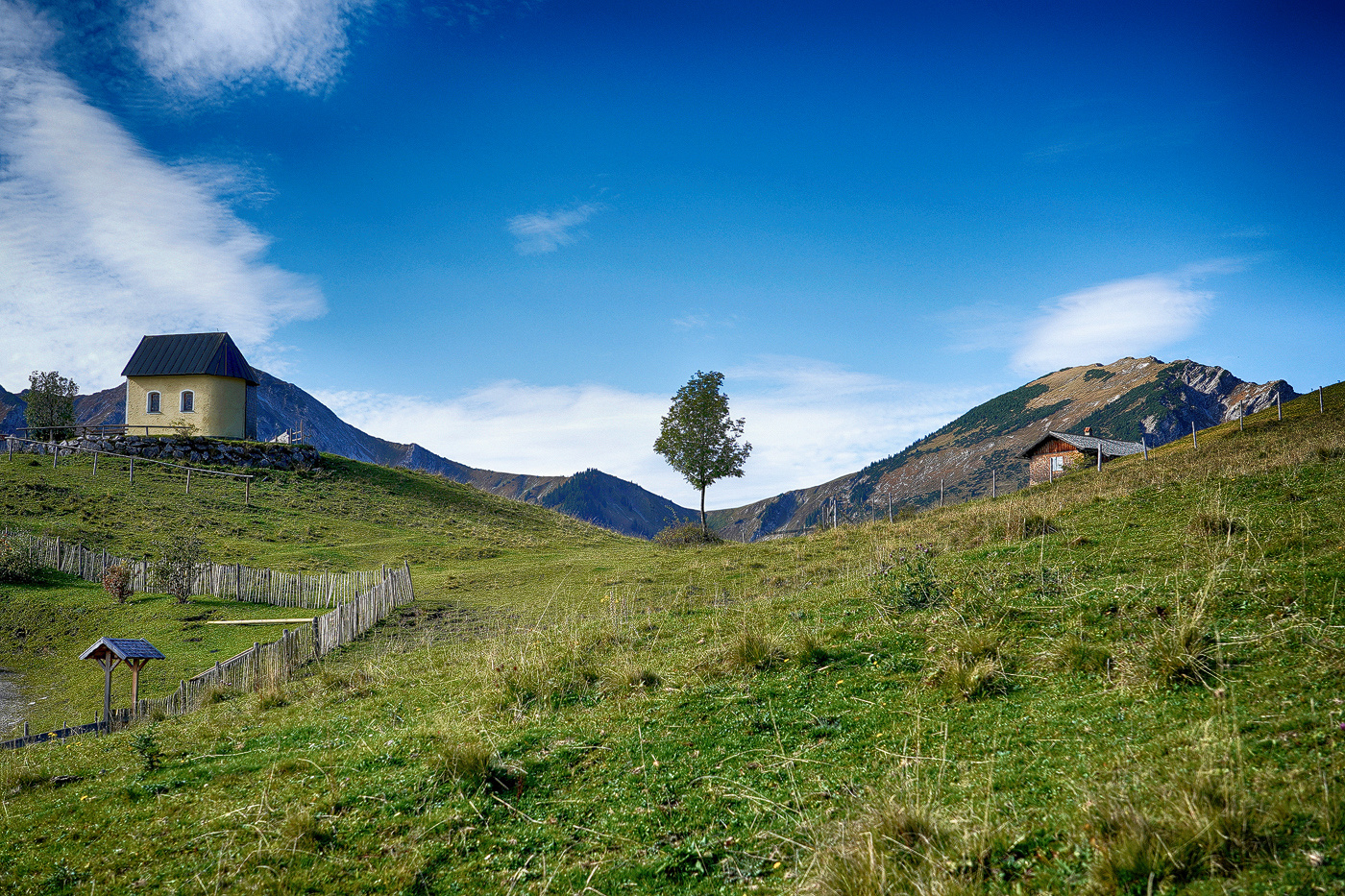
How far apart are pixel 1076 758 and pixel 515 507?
5500 cm

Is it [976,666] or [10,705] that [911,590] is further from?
[10,705]

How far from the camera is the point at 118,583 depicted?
2189 centimetres

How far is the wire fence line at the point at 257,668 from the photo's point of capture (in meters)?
11.8

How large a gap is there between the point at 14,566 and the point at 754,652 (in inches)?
1123

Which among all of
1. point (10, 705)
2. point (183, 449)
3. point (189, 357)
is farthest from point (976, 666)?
point (189, 357)

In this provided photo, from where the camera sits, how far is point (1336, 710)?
4543 millimetres

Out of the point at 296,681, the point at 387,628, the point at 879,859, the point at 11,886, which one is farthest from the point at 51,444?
the point at 879,859

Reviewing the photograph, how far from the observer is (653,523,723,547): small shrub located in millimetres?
43812

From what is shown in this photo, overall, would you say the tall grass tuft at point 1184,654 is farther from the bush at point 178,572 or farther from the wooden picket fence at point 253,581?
the bush at point 178,572

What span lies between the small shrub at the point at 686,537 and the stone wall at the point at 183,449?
28326 millimetres

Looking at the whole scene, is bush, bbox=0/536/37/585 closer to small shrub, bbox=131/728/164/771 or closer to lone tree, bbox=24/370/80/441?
small shrub, bbox=131/728/164/771

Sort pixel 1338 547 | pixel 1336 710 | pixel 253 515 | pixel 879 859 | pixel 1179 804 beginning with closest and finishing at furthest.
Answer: pixel 1179 804 < pixel 879 859 < pixel 1336 710 < pixel 1338 547 < pixel 253 515

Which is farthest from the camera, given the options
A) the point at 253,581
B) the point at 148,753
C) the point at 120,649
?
the point at 253,581

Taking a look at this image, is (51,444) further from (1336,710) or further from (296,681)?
(1336,710)
